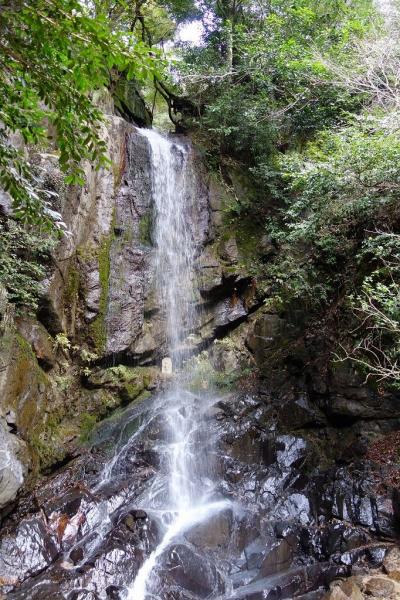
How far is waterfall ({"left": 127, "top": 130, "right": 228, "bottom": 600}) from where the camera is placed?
609 centimetres

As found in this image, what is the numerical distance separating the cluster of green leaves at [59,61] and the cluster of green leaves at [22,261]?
130 inches

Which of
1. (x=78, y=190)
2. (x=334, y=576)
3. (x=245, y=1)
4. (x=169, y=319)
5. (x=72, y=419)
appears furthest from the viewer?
A: (x=245, y=1)

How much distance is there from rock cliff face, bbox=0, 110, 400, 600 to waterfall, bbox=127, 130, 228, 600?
236mm

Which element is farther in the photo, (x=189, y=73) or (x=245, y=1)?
(x=245, y=1)

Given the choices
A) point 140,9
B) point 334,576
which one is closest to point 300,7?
point 140,9

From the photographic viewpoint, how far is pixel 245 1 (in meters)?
12.7

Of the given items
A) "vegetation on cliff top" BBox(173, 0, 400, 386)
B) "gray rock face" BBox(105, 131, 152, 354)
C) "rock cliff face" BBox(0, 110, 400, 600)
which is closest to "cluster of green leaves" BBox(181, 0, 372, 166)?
"vegetation on cliff top" BBox(173, 0, 400, 386)

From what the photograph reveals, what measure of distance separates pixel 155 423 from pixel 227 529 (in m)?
2.45

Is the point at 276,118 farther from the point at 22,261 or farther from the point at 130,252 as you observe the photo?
the point at 22,261

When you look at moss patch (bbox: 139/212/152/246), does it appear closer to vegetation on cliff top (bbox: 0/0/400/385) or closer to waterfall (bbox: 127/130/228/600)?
waterfall (bbox: 127/130/228/600)

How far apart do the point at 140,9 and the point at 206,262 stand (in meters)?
8.64

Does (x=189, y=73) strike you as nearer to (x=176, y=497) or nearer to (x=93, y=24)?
(x=93, y=24)

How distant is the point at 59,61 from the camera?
125 inches

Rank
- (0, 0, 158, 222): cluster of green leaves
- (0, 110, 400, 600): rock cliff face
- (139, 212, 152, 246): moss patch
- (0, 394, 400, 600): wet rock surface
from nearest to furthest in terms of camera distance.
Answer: (0, 0, 158, 222): cluster of green leaves, (0, 394, 400, 600): wet rock surface, (0, 110, 400, 600): rock cliff face, (139, 212, 152, 246): moss patch
